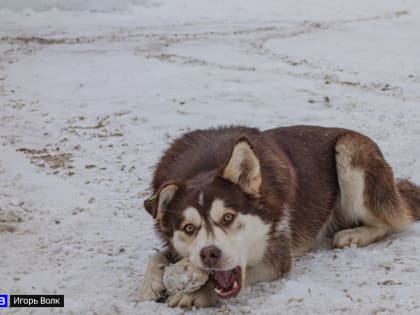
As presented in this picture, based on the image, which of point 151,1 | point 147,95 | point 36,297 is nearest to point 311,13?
point 151,1

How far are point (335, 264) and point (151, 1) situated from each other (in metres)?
17.9

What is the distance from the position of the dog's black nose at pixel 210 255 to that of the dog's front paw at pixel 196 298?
0.88 feet

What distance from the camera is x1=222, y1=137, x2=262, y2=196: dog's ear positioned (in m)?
3.84

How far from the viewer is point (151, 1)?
21156 millimetres

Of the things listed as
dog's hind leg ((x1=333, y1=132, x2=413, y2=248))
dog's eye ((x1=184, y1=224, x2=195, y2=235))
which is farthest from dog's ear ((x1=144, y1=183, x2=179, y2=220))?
dog's hind leg ((x1=333, y1=132, x2=413, y2=248))

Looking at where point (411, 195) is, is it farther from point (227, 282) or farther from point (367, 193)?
point (227, 282)

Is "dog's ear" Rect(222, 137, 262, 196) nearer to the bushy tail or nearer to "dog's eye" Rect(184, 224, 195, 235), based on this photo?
"dog's eye" Rect(184, 224, 195, 235)

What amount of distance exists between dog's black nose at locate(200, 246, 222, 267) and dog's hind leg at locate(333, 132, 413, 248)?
1.56 m

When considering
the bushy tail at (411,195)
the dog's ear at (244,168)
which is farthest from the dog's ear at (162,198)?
the bushy tail at (411,195)

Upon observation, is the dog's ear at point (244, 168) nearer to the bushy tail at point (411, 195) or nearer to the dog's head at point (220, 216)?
the dog's head at point (220, 216)

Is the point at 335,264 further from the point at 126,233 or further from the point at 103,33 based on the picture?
the point at 103,33

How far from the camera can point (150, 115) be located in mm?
8797

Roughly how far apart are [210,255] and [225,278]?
0.29 metres

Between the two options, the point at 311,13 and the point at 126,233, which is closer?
the point at 126,233
